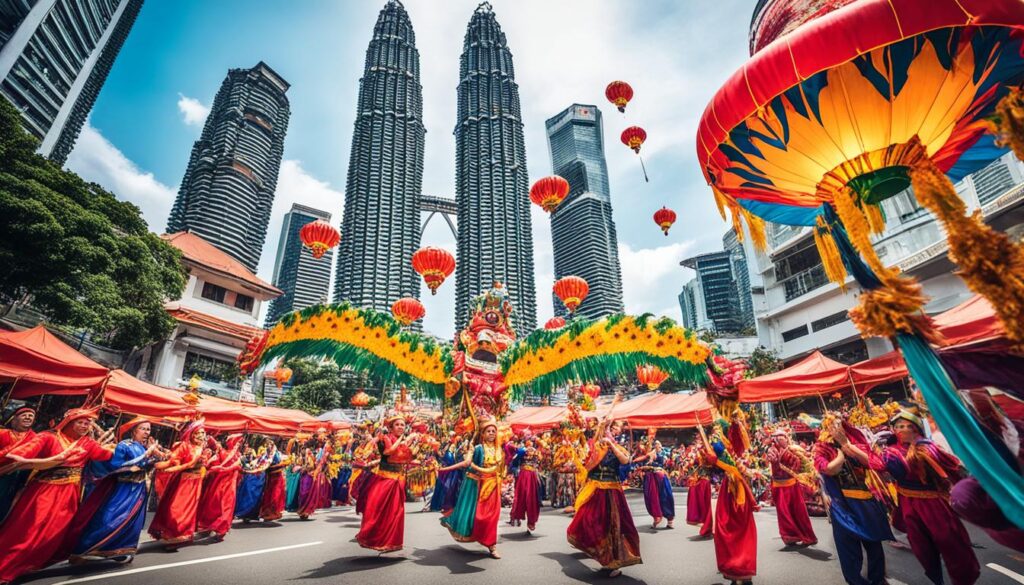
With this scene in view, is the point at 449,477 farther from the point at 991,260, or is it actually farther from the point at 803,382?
the point at 991,260

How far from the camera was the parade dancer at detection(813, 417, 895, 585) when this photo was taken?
3883mm

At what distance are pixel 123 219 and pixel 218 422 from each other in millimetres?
9372

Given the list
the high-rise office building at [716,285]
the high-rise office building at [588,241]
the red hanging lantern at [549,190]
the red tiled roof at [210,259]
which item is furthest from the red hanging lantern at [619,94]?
the high-rise office building at [716,285]

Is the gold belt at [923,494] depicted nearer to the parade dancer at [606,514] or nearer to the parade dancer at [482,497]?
the parade dancer at [606,514]

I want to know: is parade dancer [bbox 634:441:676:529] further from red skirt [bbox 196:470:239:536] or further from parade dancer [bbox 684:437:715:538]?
red skirt [bbox 196:470:239:536]

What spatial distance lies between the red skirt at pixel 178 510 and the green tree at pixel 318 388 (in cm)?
2394

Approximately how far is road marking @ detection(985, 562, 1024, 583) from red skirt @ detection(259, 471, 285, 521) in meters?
10.8

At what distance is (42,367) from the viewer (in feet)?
18.5

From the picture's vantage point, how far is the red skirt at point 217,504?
6480 millimetres

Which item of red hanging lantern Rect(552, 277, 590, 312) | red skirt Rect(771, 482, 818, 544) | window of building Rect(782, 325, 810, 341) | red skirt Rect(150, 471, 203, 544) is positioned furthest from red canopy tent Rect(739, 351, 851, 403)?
window of building Rect(782, 325, 810, 341)

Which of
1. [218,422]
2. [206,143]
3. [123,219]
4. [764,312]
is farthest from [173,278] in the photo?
[206,143]

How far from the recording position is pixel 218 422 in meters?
10.0

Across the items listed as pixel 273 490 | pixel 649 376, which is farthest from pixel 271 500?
Answer: pixel 649 376

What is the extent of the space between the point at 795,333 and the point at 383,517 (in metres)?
26.0
